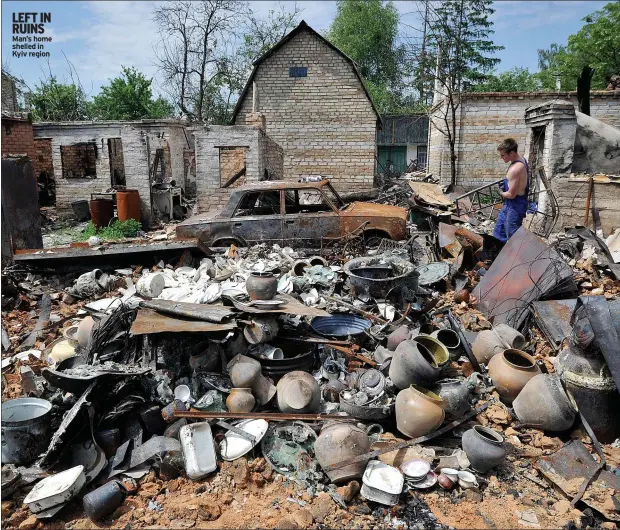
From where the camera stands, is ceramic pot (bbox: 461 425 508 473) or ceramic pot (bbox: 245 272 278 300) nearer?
ceramic pot (bbox: 461 425 508 473)

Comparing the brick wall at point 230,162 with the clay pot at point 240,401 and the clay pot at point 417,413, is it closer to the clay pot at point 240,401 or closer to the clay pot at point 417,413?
the clay pot at point 240,401

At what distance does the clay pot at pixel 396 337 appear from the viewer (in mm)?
4789

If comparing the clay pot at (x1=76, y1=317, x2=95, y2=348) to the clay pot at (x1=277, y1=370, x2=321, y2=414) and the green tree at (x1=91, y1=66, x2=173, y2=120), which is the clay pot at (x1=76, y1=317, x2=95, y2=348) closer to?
the clay pot at (x1=277, y1=370, x2=321, y2=414)

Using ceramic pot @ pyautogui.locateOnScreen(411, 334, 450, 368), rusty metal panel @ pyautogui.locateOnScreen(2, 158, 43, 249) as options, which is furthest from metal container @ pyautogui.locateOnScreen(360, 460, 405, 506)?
rusty metal panel @ pyautogui.locateOnScreen(2, 158, 43, 249)

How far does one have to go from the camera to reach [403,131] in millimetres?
27359

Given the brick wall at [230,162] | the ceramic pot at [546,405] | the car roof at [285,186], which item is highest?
the brick wall at [230,162]

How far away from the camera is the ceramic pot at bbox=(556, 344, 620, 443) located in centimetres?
367

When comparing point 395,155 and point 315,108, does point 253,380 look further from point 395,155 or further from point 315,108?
point 395,155

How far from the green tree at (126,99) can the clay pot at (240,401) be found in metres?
20.7

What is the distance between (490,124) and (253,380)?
48.7ft

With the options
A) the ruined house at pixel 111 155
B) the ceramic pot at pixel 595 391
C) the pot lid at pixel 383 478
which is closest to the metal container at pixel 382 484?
the pot lid at pixel 383 478

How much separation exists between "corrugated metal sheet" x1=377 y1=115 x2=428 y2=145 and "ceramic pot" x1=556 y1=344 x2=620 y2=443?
2498cm

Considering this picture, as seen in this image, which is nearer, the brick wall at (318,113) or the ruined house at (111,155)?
the ruined house at (111,155)

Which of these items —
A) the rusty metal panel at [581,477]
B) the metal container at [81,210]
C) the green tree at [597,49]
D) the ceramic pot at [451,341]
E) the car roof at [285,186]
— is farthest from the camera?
the green tree at [597,49]
